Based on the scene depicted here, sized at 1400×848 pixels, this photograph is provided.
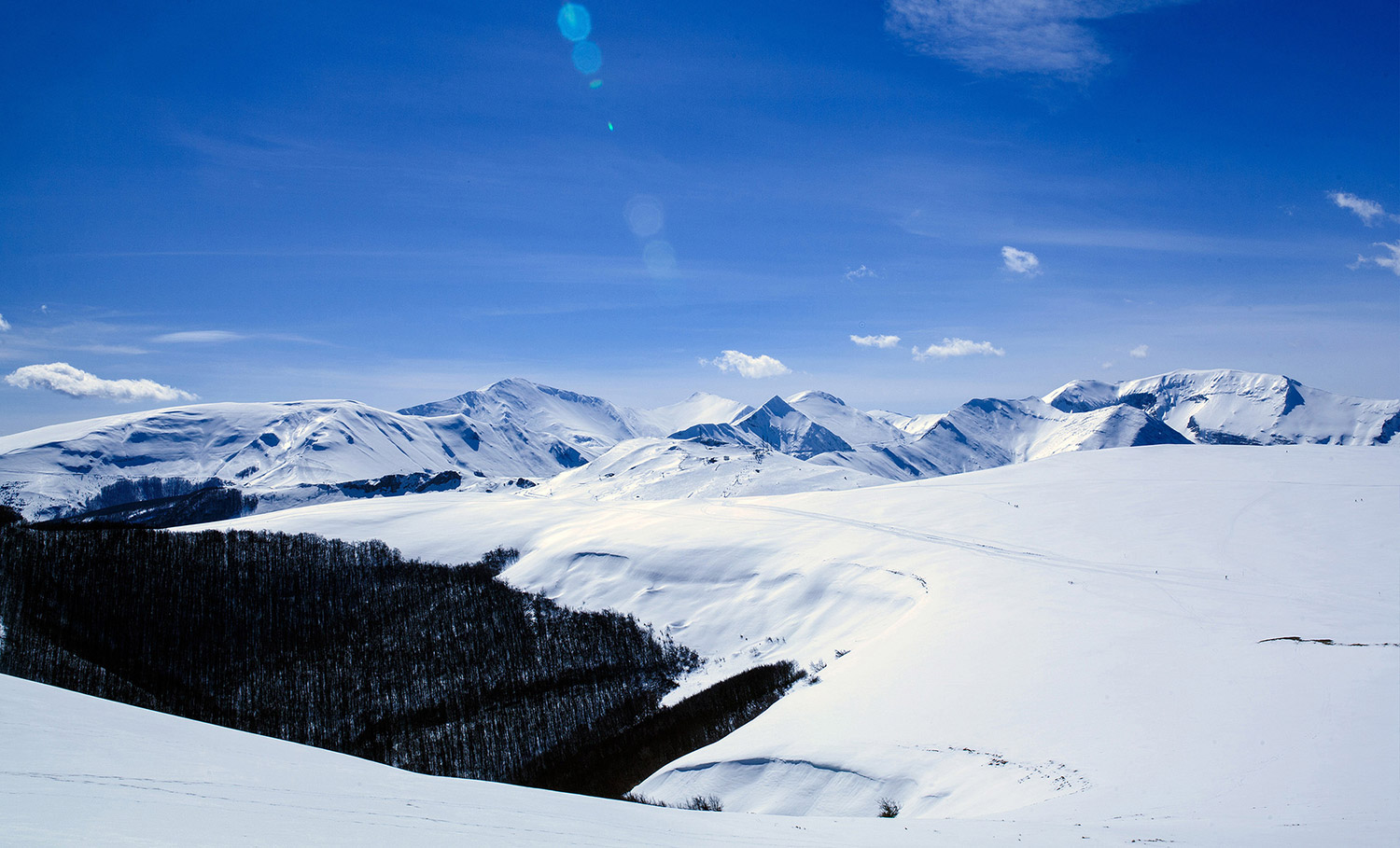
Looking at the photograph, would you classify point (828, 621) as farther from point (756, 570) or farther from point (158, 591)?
point (158, 591)

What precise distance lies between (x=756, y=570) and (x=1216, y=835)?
6558cm

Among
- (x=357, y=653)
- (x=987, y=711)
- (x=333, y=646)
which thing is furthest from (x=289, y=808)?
(x=333, y=646)

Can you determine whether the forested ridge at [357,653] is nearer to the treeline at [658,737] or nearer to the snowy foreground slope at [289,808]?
the treeline at [658,737]

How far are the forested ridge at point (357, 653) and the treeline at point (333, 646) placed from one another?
10.7 inches

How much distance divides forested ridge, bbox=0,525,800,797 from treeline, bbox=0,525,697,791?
273mm

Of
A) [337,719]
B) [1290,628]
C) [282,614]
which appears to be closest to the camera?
[1290,628]

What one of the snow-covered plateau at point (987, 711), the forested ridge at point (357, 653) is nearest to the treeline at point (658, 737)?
the forested ridge at point (357, 653)

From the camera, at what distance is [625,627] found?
76.7 m

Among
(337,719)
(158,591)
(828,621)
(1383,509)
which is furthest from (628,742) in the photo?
(158,591)

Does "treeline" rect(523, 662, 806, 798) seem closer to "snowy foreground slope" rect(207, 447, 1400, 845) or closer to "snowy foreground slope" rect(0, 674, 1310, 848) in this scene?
"snowy foreground slope" rect(207, 447, 1400, 845)

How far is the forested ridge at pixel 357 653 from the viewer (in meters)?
60.4

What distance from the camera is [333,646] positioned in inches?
3674

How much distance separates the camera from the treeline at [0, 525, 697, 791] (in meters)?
66.5

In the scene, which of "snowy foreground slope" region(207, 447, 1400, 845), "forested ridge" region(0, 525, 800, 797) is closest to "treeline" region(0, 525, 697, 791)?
"forested ridge" region(0, 525, 800, 797)
